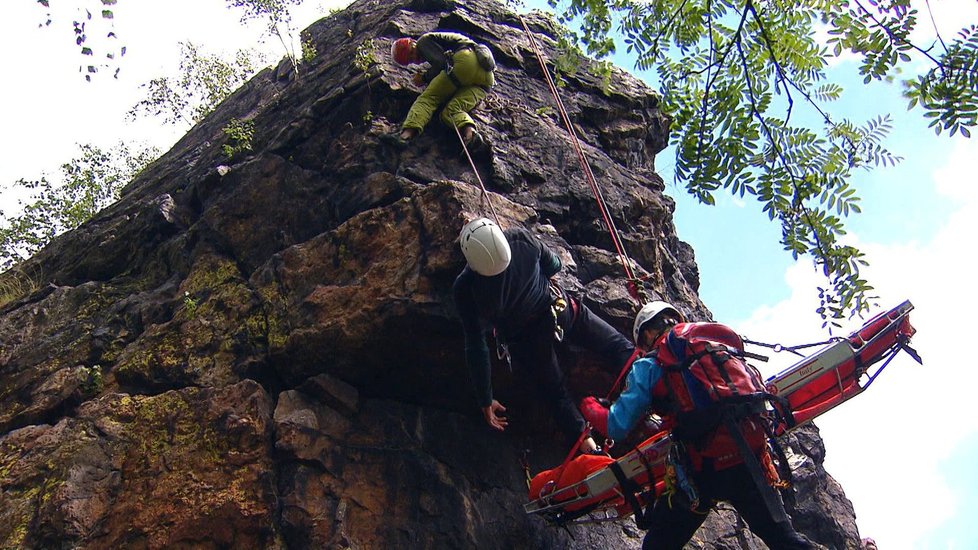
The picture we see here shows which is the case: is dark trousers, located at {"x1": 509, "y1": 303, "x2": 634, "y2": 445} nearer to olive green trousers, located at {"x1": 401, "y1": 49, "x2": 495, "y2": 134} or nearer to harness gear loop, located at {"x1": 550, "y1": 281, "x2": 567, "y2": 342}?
harness gear loop, located at {"x1": 550, "y1": 281, "x2": 567, "y2": 342}

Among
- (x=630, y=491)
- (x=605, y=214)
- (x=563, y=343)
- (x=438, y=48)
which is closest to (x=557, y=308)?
(x=563, y=343)

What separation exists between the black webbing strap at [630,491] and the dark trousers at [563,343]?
0.76m

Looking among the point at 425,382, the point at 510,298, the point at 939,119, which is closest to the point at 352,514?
the point at 425,382

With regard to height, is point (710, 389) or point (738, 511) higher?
point (710, 389)

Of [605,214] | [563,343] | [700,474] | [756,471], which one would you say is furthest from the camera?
[605,214]

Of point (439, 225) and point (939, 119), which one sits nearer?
point (939, 119)

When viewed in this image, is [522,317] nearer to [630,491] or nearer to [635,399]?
[635,399]

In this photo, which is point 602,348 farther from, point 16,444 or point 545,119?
point 16,444

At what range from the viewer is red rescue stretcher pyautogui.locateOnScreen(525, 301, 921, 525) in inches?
213

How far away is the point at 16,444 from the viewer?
6.70 meters

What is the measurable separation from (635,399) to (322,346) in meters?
2.91

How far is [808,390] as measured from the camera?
5500 mm

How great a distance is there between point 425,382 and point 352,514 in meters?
1.31

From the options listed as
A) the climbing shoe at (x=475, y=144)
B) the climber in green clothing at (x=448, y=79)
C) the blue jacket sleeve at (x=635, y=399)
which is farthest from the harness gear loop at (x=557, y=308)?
the climber in green clothing at (x=448, y=79)
